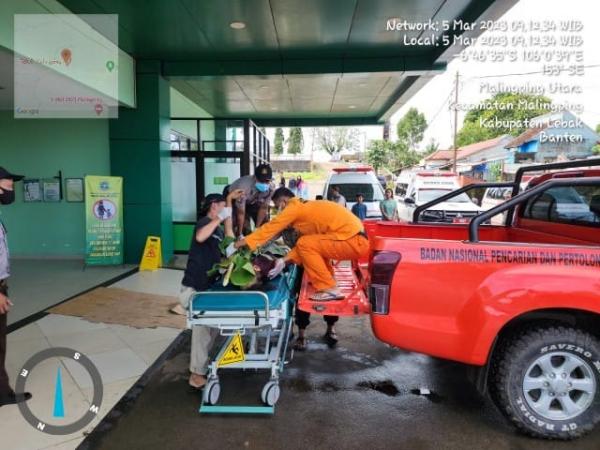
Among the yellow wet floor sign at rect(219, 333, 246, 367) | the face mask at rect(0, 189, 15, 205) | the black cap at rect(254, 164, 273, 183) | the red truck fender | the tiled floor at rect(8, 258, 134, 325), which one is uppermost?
the black cap at rect(254, 164, 273, 183)

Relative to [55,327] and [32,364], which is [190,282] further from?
[55,327]

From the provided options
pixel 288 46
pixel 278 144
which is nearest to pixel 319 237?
pixel 288 46

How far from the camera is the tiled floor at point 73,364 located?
311 cm

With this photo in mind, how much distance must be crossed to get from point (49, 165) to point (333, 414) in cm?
895

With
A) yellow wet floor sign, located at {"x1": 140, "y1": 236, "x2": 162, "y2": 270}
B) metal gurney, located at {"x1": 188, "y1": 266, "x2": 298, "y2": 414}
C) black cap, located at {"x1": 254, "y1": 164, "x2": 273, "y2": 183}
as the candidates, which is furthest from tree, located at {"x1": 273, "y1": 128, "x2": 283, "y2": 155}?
Result: metal gurney, located at {"x1": 188, "y1": 266, "x2": 298, "y2": 414}

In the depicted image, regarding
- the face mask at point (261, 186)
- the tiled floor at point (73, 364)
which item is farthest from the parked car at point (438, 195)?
the tiled floor at point (73, 364)

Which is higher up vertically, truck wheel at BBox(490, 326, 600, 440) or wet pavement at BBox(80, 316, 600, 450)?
truck wheel at BBox(490, 326, 600, 440)

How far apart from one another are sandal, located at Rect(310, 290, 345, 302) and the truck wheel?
1.33 meters

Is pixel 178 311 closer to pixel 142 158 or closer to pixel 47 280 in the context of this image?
pixel 47 280

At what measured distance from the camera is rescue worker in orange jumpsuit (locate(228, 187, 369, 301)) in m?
3.85

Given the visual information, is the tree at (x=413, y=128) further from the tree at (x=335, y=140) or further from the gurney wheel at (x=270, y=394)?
the gurney wheel at (x=270, y=394)

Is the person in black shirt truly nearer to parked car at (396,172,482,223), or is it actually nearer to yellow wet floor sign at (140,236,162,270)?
yellow wet floor sign at (140,236,162,270)

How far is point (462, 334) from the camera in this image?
2.91m

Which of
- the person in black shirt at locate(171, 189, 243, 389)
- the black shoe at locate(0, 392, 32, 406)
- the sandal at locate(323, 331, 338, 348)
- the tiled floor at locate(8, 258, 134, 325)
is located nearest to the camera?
the black shoe at locate(0, 392, 32, 406)
